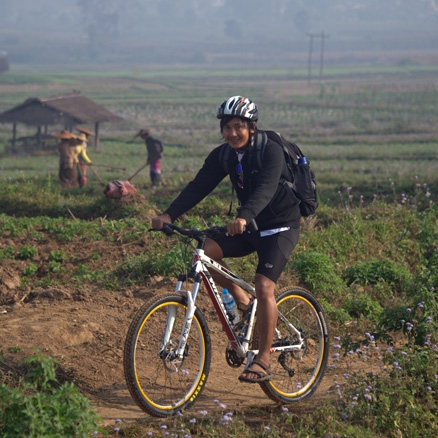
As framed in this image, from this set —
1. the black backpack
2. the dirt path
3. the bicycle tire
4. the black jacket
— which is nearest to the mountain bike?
the bicycle tire

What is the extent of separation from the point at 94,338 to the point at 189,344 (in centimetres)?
175

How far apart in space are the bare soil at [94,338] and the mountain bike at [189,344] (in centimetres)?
22

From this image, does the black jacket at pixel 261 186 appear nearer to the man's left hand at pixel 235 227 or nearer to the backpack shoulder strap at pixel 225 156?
the backpack shoulder strap at pixel 225 156

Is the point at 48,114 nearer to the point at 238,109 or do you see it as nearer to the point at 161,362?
the point at 238,109

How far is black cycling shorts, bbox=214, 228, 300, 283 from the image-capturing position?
5818 millimetres

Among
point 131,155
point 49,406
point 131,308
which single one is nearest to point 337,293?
point 131,308

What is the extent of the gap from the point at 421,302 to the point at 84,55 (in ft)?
561

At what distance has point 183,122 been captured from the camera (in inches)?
2221

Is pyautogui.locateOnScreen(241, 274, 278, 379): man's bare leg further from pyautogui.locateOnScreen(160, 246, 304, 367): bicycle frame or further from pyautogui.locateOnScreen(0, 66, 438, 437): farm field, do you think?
pyautogui.locateOnScreen(0, 66, 438, 437): farm field

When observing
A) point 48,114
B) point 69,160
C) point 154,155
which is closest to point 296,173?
point 69,160

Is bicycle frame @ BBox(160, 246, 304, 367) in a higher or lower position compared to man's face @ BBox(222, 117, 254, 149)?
lower

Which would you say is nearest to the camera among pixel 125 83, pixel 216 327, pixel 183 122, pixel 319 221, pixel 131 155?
pixel 216 327

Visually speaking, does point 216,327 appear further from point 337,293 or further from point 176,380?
point 176,380

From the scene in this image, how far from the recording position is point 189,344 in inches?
221
